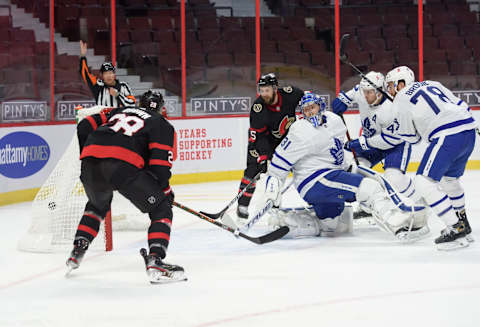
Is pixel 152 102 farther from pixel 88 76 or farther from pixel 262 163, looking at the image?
pixel 88 76

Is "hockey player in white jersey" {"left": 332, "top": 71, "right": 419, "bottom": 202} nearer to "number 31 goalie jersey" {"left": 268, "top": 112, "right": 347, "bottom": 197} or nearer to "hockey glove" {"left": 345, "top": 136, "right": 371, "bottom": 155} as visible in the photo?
"hockey glove" {"left": 345, "top": 136, "right": 371, "bottom": 155}

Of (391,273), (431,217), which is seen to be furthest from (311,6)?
(391,273)

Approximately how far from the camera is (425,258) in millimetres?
3877

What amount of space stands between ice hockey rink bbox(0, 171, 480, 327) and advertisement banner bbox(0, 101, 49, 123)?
1836 millimetres

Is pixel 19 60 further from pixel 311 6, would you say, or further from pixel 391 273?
pixel 391 273

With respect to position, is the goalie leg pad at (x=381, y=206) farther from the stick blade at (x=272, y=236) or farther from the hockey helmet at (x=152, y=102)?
the hockey helmet at (x=152, y=102)

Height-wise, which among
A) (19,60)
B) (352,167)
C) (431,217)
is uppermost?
(19,60)

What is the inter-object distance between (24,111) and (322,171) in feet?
10.5

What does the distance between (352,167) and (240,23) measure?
4.27 metres

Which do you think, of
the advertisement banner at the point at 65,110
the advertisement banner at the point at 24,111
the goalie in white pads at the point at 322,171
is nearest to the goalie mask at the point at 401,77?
the goalie in white pads at the point at 322,171

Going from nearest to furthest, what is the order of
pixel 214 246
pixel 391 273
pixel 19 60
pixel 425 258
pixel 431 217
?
pixel 391 273
pixel 425 258
pixel 214 246
pixel 431 217
pixel 19 60

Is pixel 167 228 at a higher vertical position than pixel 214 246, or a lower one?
higher

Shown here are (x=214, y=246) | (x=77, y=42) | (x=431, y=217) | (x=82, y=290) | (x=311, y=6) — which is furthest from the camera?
(x=311, y=6)

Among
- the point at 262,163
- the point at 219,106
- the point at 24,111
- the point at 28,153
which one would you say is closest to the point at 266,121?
the point at 262,163
